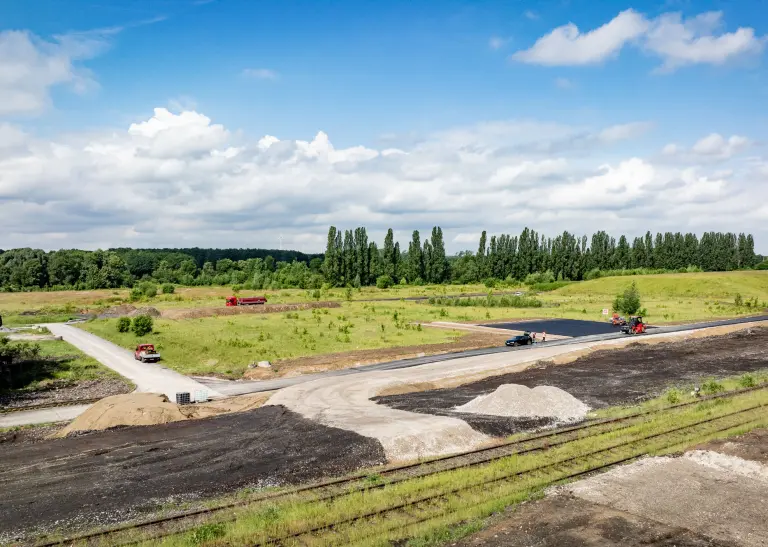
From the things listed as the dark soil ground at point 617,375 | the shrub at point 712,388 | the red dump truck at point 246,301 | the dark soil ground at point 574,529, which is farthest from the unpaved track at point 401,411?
the red dump truck at point 246,301

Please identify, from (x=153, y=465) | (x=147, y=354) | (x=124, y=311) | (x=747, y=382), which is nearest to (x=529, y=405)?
(x=747, y=382)

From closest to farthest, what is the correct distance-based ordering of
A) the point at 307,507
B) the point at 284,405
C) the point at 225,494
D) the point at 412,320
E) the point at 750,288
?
the point at 307,507, the point at 225,494, the point at 284,405, the point at 412,320, the point at 750,288

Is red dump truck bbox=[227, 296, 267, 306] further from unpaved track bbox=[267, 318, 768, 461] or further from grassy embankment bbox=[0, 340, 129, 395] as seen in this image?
unpaved track bbox=[267, 318, 768, 461]

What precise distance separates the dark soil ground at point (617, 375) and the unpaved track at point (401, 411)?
137 cm

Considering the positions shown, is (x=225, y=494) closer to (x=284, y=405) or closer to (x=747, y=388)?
(x=284, y=405)

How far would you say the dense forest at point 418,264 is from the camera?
158 metres

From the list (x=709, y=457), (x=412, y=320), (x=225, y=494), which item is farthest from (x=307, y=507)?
(x=412, y=320)

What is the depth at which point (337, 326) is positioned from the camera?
2746 inches

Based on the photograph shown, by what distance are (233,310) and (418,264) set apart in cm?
9138

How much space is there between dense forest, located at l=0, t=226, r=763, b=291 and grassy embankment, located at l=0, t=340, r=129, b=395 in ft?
323

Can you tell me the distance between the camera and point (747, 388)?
35938 millimetres

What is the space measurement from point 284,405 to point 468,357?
851 inches

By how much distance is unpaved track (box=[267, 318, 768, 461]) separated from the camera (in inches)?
995

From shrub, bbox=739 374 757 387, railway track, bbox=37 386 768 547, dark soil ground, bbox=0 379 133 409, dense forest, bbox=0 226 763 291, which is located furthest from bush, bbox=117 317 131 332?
dense forest, bbox=0 226 763 291
